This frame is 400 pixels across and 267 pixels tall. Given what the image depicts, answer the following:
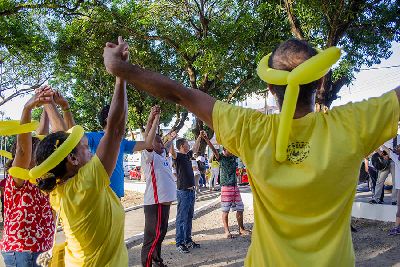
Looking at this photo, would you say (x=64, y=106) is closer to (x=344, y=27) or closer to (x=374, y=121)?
(x=374, y=121)

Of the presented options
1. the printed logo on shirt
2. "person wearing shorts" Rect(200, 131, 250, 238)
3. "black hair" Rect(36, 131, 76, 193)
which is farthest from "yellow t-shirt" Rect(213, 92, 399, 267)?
"person wearing shorts" Rect(200, 131, 250, 238)

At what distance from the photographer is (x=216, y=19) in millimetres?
14633

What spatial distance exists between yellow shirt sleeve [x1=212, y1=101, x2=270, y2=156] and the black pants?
14.4 ft

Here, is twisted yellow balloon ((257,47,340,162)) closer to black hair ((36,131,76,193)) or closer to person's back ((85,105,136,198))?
black hair ((36,131,76,193))

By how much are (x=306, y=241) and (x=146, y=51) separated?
16.7m

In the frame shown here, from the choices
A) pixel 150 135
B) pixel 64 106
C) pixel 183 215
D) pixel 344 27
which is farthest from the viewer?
pixel 344 27

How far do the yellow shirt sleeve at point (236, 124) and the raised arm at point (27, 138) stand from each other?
1628 millimetres

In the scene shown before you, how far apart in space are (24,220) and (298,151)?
2330mm

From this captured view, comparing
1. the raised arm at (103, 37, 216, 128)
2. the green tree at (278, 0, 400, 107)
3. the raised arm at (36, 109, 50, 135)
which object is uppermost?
the green tree at (278, 0, 400, 107)

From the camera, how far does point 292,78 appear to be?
144 cm

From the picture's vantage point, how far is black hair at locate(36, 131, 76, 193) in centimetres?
218

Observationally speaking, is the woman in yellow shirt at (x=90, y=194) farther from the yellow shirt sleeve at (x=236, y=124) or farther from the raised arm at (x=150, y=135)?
the raised arm at (x=150, y=135)

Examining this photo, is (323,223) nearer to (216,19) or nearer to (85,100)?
(216,19)

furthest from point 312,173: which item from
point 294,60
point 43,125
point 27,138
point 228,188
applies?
point 228,188
